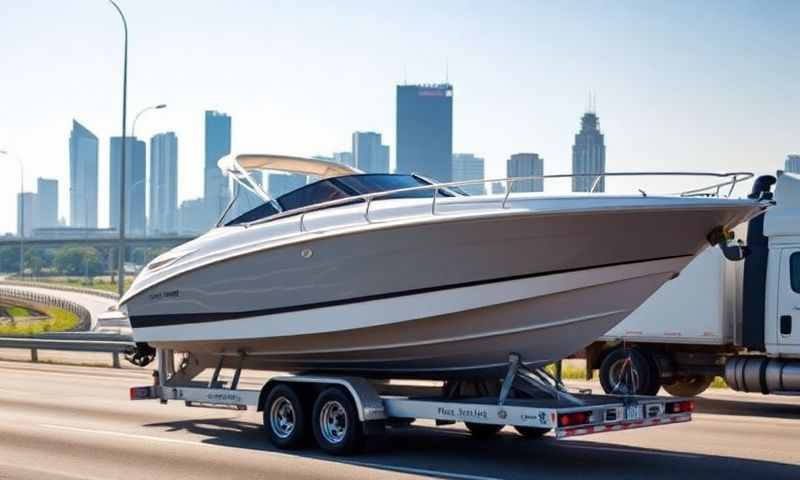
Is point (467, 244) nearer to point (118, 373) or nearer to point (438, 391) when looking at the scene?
point (438, 391)

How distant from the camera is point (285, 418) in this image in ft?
47.2

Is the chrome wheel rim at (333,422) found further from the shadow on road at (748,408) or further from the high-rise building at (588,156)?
the shadow on road at (748,408)

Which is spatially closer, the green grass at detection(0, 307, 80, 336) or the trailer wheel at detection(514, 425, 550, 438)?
the trailer wheel at detection(514, 425, 550, 438)

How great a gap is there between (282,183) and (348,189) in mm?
2550

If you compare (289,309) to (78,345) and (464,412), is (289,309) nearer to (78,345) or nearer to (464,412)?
(464,412)

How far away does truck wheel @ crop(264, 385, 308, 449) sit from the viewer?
14.0 metres

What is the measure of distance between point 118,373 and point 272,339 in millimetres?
14184

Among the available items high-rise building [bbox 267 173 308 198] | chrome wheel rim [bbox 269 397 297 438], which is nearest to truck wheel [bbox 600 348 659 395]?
high-rise building [bbox 267 173 308 198]

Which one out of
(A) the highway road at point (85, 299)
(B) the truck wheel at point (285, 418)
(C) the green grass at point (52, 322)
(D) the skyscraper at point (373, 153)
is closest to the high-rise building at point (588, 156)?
(B) the truck wheel at point (285, 418)

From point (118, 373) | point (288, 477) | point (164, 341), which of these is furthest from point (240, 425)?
point (118, 373)

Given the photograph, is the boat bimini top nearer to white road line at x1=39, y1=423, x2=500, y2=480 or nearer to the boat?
the boat

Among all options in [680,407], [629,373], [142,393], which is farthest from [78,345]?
[680,407]

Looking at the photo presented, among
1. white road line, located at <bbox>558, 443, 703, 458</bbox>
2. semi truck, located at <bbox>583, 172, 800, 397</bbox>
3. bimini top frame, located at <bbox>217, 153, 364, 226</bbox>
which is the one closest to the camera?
white road line, located at <bbox>558, 443, 703, 458</bbox>

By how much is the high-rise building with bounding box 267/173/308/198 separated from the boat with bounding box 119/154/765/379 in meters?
0.32
